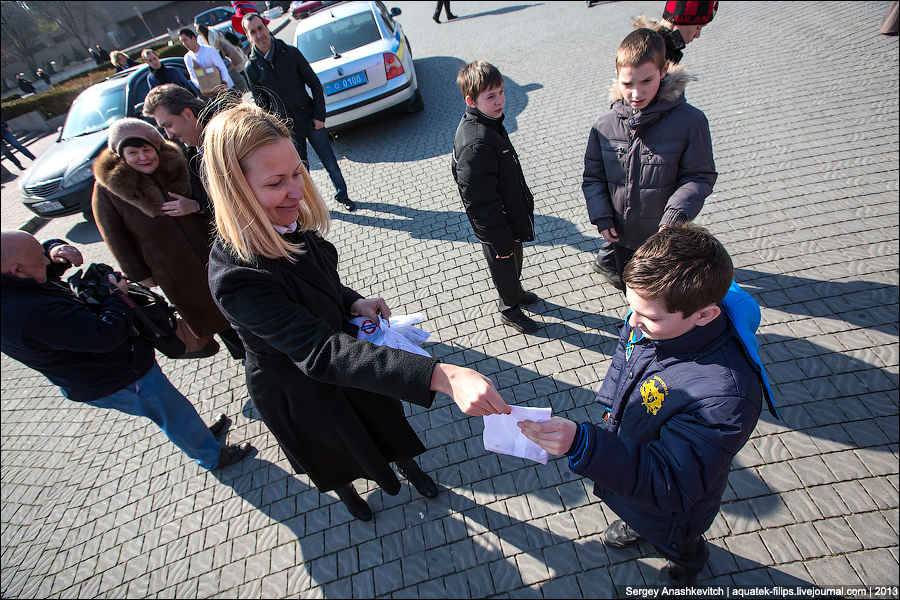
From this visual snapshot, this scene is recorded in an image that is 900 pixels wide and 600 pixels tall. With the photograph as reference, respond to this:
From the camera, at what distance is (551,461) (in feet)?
9.53

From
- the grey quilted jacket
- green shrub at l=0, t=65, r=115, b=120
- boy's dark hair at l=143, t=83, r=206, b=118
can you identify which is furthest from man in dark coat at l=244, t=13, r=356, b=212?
green shrub at l=0, t=65, r=115, b=120

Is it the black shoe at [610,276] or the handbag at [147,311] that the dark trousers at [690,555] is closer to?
the black shoe at [610,276]

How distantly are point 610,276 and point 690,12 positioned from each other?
110 inches

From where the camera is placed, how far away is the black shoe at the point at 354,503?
2.74m

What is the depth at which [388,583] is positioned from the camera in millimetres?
2590

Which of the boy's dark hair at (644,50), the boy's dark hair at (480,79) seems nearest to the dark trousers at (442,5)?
the boy's dark hair at (480,79)

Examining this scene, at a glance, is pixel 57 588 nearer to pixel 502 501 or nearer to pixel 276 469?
pixel 276 469

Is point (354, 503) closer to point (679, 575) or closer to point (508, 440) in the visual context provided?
point (508, 440)

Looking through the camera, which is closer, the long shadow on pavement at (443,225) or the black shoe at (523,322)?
the black shoe at (523,322)

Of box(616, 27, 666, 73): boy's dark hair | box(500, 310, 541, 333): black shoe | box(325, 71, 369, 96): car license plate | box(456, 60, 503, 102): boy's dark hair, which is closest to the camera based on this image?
box(616, 27, 666, 73): boy's dark hair

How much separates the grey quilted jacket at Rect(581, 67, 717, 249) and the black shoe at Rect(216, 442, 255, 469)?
326 cm

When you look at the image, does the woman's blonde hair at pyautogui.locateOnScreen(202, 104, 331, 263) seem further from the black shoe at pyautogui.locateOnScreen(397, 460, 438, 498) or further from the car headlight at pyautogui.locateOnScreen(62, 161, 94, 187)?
the car headlight at pyautogui.locateOnScreen(62, 161, 94, 187)

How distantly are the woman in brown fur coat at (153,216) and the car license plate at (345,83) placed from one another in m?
4.47

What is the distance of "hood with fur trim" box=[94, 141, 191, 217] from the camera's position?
2.93 m
